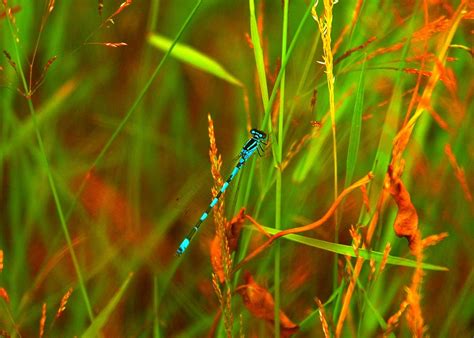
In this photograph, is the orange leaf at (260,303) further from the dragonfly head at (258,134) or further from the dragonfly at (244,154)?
the dragonfly head at (258,134)

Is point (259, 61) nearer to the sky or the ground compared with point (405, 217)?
nearer to the sky

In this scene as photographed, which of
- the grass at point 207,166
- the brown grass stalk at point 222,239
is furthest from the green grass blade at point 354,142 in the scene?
the brown grass stalk at point 222,239

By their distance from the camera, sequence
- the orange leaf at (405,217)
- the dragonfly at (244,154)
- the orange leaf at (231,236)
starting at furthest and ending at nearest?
the dragonfly at (244,154) < the orange leaf at (231,236) < the orange leaf at (405,217)

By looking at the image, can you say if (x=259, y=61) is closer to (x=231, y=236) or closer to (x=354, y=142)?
(x=354, y=142)

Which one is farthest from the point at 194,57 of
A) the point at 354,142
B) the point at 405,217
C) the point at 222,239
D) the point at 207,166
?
the point at 405,217

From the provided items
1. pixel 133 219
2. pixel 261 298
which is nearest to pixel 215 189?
pixel 261 298

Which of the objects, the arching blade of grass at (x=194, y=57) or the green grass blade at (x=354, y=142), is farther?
the arching blade of grass at (x=194, y=57)

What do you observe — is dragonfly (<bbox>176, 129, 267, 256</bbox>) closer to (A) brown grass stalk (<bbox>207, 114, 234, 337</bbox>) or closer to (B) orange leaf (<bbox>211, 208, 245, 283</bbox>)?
(B) orange leaf (<bbox>211, 208, 245, 283</bbox>)

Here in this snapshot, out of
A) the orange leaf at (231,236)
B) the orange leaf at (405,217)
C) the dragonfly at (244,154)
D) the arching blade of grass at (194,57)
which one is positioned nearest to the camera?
the orange leaf at (405,217)
